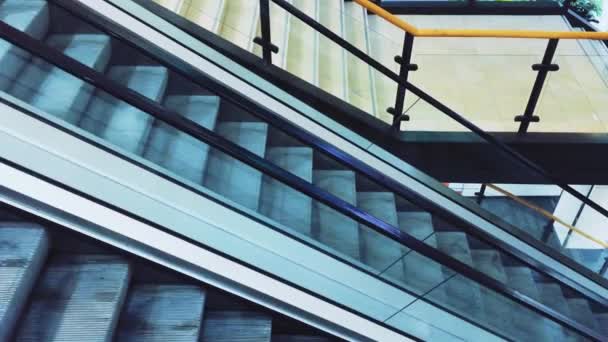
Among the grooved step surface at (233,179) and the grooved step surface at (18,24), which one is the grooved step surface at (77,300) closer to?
the grooved step surface at (233,179)

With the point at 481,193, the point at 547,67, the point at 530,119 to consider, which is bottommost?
the point at 481,193

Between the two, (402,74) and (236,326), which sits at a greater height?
(402,74)

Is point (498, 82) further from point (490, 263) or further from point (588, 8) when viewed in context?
point (588, 8)

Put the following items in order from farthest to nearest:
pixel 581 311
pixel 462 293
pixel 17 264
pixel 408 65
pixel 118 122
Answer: pixel 581 311 < pixel 408 65 < pixel 462 293 < pixel 118 122 < pixel 17 264

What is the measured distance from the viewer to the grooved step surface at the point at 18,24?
2004mm

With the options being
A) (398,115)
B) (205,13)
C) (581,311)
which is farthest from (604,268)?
(205,13)

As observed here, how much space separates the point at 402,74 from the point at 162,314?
2.25 m

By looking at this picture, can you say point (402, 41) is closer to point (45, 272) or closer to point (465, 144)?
point (465, 144)

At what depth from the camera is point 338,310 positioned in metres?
2.42

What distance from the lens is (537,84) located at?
3.67 metres

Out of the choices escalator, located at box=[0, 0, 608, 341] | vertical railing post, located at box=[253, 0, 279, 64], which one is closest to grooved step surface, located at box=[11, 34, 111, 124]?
escalator, located at box=[0, 0, 608, 341]

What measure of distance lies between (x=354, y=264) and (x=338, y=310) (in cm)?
23

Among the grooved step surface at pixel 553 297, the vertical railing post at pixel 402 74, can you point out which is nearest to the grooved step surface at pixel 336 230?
the vertical railing post at pixel 402 74

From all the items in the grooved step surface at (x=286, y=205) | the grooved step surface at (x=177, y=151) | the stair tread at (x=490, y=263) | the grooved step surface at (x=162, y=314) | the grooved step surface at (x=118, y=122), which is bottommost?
the grooved step surface at (x=162, y=314)
